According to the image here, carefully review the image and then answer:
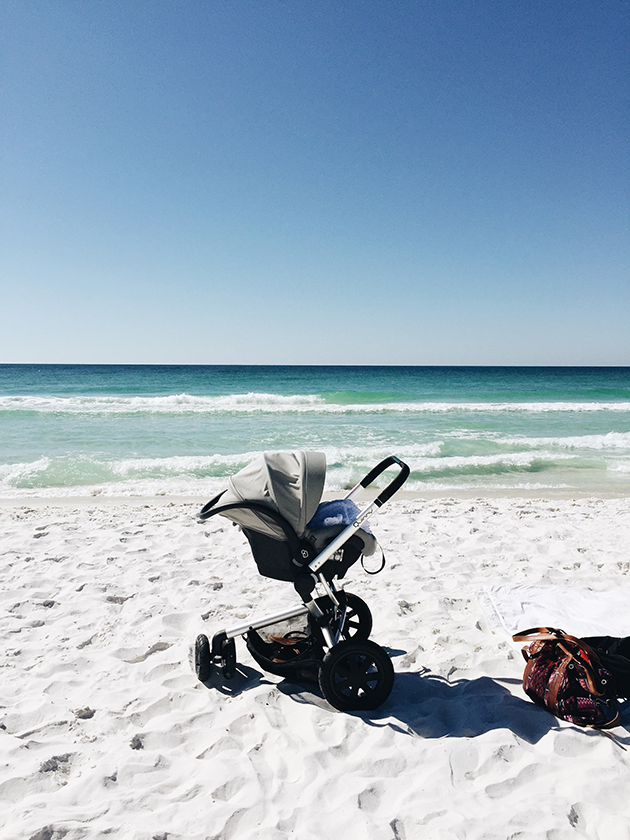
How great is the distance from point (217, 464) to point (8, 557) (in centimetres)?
615

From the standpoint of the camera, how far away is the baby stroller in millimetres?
2832

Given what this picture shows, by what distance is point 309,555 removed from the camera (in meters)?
2.87

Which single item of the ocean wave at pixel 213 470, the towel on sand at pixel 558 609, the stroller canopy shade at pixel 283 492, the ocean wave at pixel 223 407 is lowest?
the ocean wave at pixel 213 470

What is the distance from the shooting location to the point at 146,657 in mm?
3377

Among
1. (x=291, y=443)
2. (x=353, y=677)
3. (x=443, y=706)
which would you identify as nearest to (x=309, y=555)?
(x=353, y=677)

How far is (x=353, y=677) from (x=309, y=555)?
0.72 metres

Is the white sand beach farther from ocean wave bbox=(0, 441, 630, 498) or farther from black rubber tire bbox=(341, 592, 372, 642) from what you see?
ocean wave bbox=(0, 441, 630, 498)

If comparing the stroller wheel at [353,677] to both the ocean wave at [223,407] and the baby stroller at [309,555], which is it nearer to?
the baby stroller at [309,555]

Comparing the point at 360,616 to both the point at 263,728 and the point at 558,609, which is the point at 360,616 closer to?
the point at 263,728

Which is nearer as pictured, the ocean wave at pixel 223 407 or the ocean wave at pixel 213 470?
the ocean wave at pixel 213 470

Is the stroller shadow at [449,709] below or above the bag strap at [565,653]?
below

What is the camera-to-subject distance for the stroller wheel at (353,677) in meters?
2.81

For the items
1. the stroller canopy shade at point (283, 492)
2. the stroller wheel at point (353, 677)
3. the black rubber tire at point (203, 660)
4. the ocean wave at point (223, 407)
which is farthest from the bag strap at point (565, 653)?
the ocean wave at point (223, 407)

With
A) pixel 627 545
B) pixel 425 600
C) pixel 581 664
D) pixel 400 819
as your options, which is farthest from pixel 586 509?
pixel 400 819
